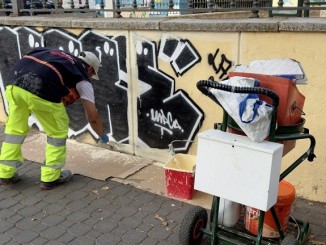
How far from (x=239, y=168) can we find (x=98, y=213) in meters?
1.71

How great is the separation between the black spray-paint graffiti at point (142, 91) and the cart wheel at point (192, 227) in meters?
1.49

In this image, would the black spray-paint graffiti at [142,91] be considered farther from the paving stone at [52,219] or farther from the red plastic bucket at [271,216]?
the paving stone at [52,219]

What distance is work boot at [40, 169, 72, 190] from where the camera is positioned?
423cm

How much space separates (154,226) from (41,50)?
2.15 metres

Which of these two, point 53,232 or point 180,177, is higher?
point 180,177

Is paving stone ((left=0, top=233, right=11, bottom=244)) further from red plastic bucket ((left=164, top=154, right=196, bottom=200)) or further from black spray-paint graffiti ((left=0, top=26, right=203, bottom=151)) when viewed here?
black spray-paint graffiti ((left=0, top=26, right=203, bottom=151))

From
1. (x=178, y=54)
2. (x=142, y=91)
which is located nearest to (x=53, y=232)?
(x=142, y=91)

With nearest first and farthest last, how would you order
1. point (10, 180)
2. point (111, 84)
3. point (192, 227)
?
point (192, 227), point (10, 180), point (111, 84)

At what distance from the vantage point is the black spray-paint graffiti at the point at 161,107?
450cm

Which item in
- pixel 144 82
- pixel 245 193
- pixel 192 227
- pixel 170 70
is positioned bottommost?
pixel 192 227

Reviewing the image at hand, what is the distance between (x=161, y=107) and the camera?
4.71 metres

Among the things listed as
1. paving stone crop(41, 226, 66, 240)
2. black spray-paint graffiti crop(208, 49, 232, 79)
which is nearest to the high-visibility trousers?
paving stone crop(41, 226, 66, 240)

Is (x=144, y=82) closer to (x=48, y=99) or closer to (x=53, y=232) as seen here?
(x=48, y=99)

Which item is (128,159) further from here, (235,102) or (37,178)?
(235,102)
